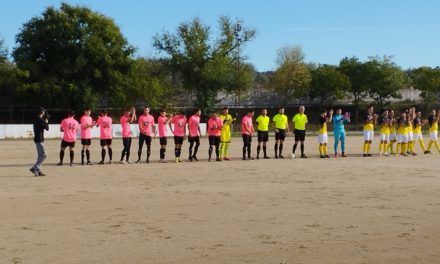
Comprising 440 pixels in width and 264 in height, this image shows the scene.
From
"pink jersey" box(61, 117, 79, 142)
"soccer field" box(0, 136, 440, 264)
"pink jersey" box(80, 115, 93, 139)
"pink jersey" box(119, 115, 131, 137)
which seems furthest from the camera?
"pink jersey" box(119, 115, 131, 137)

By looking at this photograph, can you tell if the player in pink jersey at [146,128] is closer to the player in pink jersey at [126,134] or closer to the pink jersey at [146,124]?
the pink jersey at [146,124]

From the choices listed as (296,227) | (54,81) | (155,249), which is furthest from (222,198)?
(54,81)

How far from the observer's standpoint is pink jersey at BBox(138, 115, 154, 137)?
23.3 m

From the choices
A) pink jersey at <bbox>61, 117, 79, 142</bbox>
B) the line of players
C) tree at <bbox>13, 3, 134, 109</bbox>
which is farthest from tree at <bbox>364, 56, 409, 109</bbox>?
pink jersey at <bbox>61, 117, 79, 142</bbox>

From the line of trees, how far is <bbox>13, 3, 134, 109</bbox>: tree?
0.09 metres

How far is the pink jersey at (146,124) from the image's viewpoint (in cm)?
2333

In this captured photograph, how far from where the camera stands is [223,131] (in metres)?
24.5

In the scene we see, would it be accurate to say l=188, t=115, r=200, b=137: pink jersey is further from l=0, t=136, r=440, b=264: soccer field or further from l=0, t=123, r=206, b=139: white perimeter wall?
l=0, t=123, r=206, b=139: white perimeter wall

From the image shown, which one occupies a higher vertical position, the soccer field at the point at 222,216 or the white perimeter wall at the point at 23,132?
the white perimeter wall at the point at 23,132

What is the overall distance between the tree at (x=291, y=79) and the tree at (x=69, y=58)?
23.0 meters

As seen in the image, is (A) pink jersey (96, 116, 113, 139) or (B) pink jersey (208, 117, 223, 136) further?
(B) pink jersey (208, 117, 223, 136)

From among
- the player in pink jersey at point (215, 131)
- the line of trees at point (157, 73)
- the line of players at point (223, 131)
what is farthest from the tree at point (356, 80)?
the player in pink jersey at point (215, 131)

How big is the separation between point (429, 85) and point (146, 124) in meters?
58.1

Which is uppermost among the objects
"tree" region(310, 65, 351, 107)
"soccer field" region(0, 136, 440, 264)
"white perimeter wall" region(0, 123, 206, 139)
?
"tree" region(310, 65, 351, 107)
